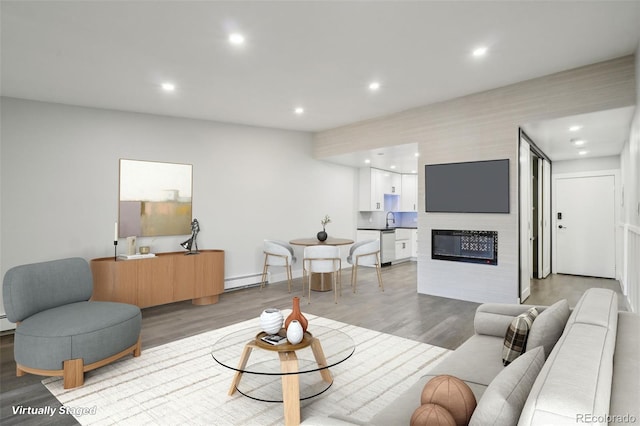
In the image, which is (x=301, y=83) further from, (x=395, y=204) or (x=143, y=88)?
(x=395, y=204)

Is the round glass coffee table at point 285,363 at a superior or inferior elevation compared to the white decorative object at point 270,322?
inferior

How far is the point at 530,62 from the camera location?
363cm

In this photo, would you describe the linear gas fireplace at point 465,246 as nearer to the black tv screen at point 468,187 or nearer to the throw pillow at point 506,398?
the black tv screen at point 468,187

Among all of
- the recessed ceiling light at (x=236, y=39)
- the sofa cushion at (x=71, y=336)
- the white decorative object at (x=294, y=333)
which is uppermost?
the recessed ceiling light at (x=236, y=39)

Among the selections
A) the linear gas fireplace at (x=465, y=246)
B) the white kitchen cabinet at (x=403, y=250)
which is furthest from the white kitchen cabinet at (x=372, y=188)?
the linear gas fireplace at (x=465, y=246)

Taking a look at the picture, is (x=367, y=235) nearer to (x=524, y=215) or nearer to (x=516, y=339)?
(x=524, y=215)

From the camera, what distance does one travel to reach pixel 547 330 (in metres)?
1.67

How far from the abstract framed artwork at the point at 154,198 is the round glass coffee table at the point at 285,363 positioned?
3.00 meters

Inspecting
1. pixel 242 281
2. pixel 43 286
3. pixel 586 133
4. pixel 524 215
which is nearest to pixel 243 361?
pixel 43 286

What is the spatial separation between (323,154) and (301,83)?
277 centimetres

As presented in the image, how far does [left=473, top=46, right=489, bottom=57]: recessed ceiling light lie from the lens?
3.28m

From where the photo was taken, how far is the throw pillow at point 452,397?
3.84ft

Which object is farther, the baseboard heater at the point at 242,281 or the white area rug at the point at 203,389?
the baseboard heater at the point at 242,281

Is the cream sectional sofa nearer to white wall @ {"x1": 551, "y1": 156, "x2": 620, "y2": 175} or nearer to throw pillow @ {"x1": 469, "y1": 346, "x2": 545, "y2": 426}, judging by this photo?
throw pillow @ {"x1": 469, "y1": 346, "x2": 545, "y2": 426}
